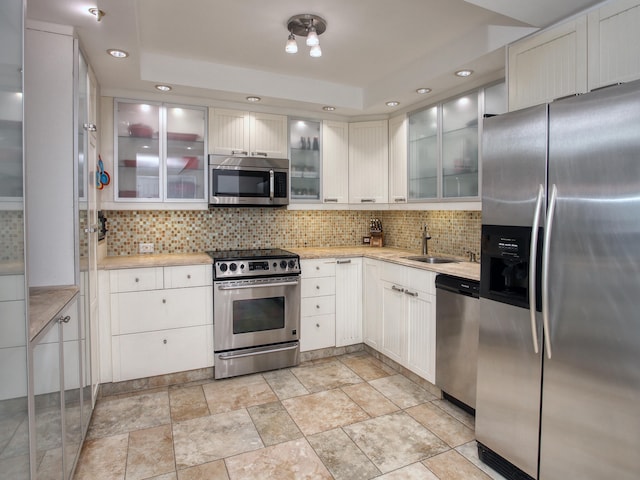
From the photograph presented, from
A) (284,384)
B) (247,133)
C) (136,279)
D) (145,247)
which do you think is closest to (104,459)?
(136,279)

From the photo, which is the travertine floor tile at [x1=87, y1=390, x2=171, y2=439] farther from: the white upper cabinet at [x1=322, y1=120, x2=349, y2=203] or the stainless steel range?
the white upper cabinet at [x1=322, y1=120, x2=349, y2=203]

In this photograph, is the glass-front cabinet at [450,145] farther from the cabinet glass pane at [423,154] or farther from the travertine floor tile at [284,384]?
the travertine floor tile at [284,384]

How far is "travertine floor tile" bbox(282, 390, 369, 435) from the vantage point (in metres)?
2.55

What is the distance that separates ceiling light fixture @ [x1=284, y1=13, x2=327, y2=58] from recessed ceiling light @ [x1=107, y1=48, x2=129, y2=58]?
3.43ft

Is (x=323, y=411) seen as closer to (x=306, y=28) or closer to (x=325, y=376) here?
(x=325, y=376)

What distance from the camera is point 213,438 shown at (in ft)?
7.83

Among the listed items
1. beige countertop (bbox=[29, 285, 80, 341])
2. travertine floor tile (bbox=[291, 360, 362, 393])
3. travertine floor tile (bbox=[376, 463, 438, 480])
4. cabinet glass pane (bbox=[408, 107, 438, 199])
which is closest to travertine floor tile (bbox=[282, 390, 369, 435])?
travertine floor tile (bbox=[291, 360, 362, 393])

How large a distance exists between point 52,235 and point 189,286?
1.21m

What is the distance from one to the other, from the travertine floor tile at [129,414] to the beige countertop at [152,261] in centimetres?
97

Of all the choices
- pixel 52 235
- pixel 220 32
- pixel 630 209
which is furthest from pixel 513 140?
pixel 52 235

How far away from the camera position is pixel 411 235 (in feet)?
13.7

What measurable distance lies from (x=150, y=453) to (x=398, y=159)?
3.14m

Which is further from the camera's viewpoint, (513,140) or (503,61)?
(503,61)

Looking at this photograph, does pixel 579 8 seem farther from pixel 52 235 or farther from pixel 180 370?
pixel 180 370
